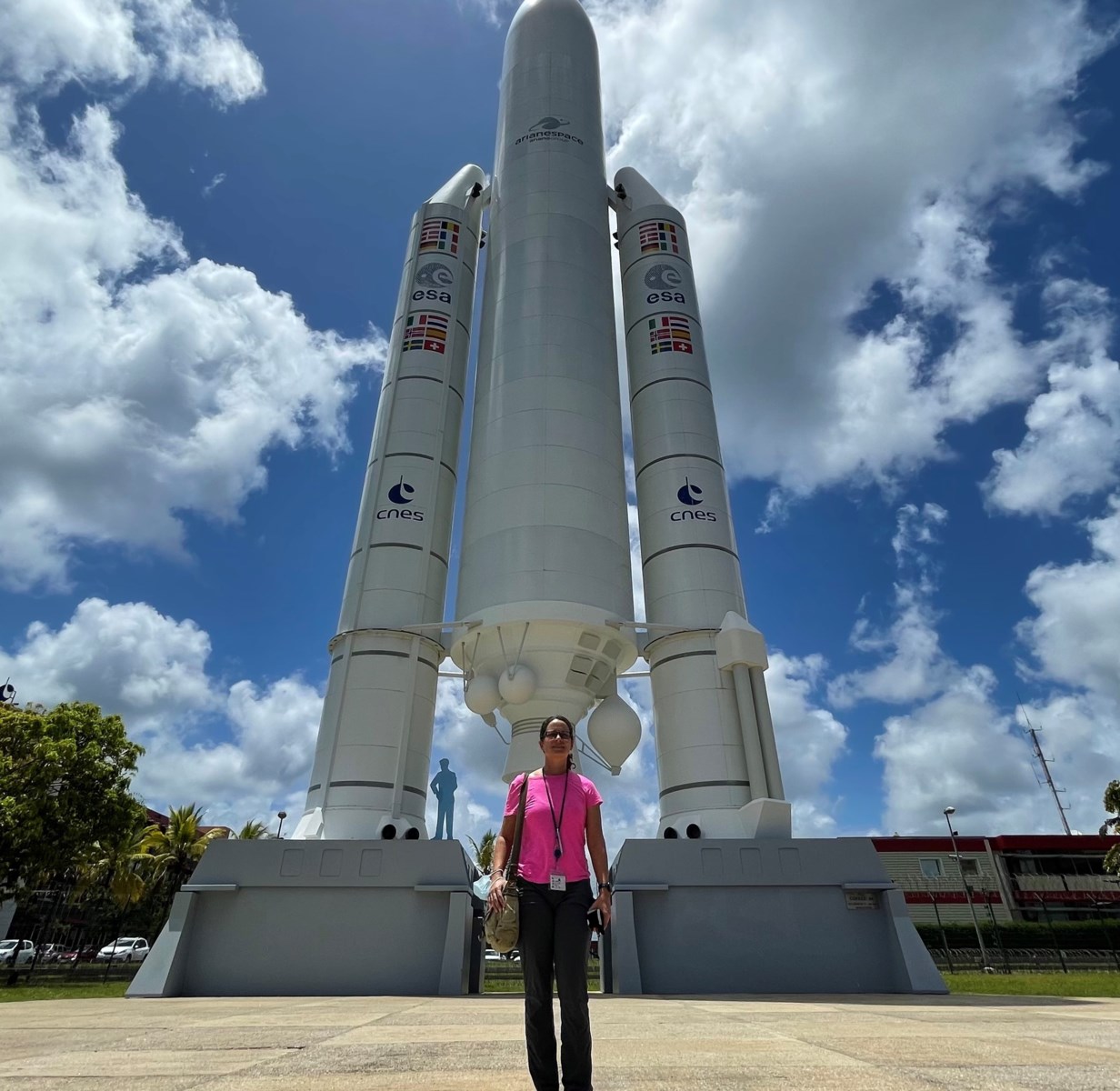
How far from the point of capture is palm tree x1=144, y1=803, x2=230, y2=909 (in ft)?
101

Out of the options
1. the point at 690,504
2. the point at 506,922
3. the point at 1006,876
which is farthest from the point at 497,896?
the point at 1006,876

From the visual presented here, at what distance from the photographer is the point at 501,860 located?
3285 mm

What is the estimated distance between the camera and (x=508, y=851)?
11.0 ft

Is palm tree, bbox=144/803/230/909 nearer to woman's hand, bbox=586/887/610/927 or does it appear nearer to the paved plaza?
the paved plaza

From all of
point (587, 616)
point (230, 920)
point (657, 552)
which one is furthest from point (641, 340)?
point (230, 920)

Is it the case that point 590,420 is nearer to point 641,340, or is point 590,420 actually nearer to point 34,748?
point 641,340

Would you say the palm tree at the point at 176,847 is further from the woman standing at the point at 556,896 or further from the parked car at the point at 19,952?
A: the woman standing at the point at 556,896

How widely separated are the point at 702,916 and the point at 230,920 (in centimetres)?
838

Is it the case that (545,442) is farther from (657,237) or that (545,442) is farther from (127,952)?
(127,952)

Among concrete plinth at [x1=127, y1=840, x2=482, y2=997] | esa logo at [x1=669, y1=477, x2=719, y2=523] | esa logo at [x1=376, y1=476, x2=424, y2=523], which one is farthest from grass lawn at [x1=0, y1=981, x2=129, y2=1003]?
esa logo at [x1=669, y1=477, x2=719, y2=523]

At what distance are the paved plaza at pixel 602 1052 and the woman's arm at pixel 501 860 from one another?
699 mm

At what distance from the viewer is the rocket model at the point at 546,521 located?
53.4 feet

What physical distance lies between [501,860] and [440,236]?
75.4 ft

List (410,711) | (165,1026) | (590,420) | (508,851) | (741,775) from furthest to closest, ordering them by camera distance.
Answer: (590,420), (410,711), (741,775), (165,1026), (508,851)
